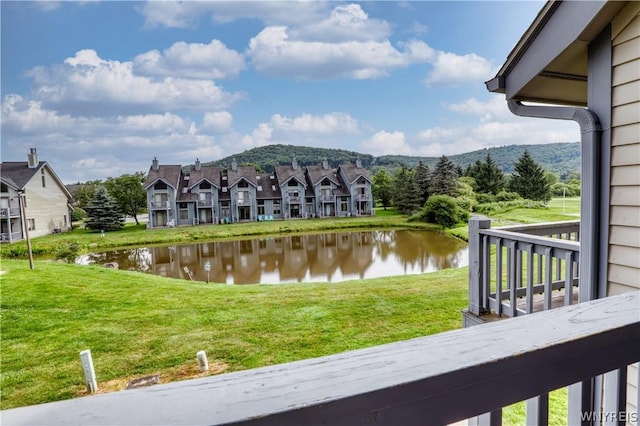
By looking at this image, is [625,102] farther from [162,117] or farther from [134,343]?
[162,117]

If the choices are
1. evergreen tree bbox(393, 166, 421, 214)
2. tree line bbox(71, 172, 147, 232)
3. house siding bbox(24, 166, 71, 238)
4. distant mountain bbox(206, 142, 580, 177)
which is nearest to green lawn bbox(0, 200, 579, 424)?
house siding bbox(24, 166, 71, 238)

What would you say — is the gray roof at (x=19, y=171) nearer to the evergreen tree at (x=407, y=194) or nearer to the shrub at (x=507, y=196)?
the evergreen tree at (x=407, y=194)

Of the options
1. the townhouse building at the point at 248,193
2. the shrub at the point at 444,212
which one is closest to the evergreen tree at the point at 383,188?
the townhouse building at the point at 248,193

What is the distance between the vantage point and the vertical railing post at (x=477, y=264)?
2945mm

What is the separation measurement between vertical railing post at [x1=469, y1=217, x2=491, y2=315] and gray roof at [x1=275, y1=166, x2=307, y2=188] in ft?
76.6

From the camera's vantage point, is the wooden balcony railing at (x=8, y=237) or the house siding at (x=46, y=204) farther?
the house siding at (x=46, y=204)

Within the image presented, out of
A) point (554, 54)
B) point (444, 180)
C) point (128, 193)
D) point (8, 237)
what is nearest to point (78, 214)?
point (128, 193)

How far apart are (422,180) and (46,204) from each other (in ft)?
80.0

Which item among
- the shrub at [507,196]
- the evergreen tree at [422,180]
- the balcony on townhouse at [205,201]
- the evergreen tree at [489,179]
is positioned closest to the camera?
the balcony on townhouse at [205,201]

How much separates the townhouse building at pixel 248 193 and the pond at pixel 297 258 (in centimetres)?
837

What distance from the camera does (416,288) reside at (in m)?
7.15

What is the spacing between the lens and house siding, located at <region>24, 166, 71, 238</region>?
19.7 metres

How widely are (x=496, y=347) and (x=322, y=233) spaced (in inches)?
728

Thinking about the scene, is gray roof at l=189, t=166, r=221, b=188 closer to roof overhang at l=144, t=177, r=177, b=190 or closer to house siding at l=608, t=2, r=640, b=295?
roof overhang at l=144, t=177, r=177, b=190
